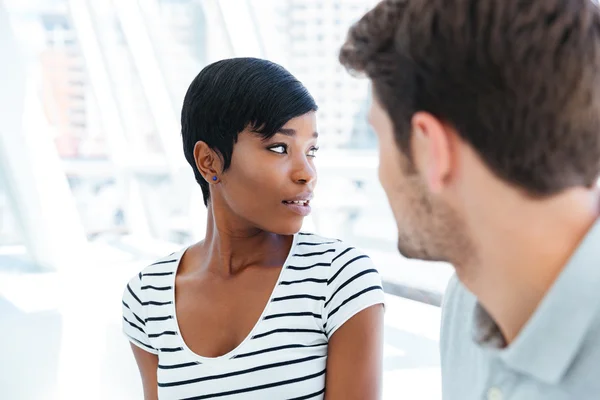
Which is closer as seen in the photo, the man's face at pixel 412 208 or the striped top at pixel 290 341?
the man's face at pixel 412 208

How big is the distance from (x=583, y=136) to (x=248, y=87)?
0.71 m

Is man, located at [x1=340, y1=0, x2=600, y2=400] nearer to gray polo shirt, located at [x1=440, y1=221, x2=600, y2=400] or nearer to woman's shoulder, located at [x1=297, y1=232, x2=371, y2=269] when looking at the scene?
gray polo shirt, located at [x1=440, y1=221, x2=600, y2=400]

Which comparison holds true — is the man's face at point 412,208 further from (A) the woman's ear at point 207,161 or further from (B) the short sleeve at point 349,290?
(A) the woman's ear at point 207,161

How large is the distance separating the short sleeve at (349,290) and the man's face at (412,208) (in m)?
0.41

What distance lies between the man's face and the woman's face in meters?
0.46

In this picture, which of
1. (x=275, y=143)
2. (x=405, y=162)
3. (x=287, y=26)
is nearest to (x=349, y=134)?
(x=287, y=26)

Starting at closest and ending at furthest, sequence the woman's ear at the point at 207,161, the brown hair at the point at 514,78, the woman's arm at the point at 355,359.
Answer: the brown hair at the point at 514,78, the woman's arm at the point at 355,359, the woman's ear at the point at 207,161

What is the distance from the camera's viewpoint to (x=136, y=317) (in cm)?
136

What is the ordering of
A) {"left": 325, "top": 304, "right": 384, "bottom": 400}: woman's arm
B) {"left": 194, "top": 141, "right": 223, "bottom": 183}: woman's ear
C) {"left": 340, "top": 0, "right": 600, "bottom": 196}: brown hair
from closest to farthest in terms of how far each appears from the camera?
{"left": 340, "top": 0, "right": 600, "bottom": 196}: brown hair < {"left": 325, "top": 304, "right": 384, "bottom": 400}: woman's arm < {"left": 194, "top": 141, "right": 223, "bottom": 183}: woman's ear

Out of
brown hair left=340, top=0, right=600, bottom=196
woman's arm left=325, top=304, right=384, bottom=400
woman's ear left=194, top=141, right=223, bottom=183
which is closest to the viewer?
brown hair left=340, top=0, right=600, bottom=196

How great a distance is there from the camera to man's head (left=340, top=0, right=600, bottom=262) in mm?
599

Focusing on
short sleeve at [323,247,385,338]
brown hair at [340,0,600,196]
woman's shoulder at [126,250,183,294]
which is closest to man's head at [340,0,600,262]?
brown hair at [340,0,600,196]

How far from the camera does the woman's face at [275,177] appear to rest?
1221mm

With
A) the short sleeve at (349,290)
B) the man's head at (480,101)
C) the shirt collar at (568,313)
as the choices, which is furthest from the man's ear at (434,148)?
the short sleeve at (349,290)
